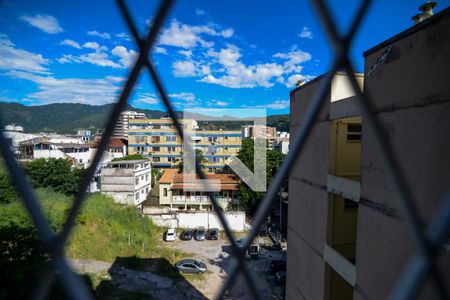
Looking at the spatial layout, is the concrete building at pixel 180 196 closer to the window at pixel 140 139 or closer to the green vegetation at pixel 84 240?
the green vegetation at pixel 84 240

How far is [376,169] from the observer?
8.29ft

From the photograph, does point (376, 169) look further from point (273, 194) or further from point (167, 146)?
point (167, 146)

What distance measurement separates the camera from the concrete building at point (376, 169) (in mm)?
1903

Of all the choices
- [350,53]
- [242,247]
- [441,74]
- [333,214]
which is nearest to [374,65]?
[441,74]

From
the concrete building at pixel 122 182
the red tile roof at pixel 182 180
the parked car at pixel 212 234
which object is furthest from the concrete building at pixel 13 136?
the concrete building at pixel 122 182

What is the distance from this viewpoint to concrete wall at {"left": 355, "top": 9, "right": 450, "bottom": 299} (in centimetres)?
186

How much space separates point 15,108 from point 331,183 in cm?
346

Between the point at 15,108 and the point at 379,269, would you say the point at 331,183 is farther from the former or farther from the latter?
the point at 15,108

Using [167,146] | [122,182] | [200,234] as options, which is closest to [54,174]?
[122,182]

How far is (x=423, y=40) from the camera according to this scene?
202cm

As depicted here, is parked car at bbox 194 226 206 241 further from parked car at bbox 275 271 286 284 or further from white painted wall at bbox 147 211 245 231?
parked car at bbox 275 271 286 284

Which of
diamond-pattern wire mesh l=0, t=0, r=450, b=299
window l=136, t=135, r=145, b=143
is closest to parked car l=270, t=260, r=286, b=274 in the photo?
diamond-pattern wire mesh l=0, t=0, r=450, b=299

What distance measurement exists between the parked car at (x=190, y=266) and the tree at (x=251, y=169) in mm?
4577

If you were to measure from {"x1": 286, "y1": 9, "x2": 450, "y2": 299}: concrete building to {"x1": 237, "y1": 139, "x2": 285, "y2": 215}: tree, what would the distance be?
839 cm
